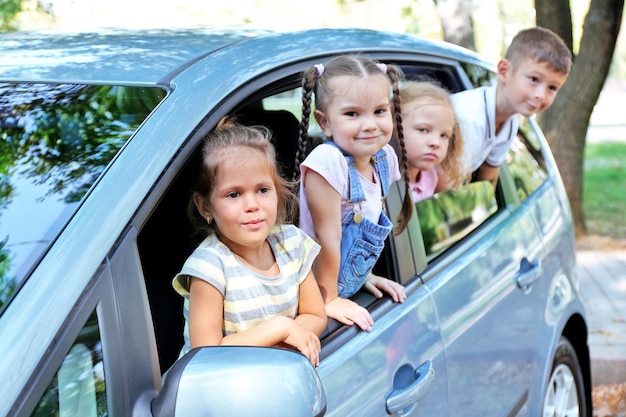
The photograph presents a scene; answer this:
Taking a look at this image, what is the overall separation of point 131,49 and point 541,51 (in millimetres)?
2117

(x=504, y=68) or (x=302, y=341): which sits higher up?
(x=504, y=68)

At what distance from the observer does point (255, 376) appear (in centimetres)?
152

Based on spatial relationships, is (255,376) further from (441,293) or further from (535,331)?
(535,331)

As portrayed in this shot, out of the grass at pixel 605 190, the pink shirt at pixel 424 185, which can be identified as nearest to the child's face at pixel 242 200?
the pink shirt at pixel 424 185

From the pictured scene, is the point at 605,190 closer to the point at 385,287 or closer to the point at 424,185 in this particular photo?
the point at 424,185

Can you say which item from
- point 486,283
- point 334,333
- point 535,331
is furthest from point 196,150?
point 535,331

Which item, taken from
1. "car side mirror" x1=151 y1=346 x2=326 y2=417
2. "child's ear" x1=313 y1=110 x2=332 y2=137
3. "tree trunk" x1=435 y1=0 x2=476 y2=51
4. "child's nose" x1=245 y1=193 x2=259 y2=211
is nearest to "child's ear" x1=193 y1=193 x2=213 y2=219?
"child's nose" x1=245 y1=193 x2=259 y2=211

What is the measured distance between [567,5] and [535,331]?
6.06 m

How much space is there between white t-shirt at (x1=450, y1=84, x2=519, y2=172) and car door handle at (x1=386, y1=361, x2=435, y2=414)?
127 centimetres

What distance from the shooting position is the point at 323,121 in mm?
2658

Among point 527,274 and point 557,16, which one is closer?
point 527,274

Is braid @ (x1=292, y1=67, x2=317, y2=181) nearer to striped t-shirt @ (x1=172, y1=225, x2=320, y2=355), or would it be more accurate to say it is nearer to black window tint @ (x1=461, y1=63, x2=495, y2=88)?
striped t-shirt @ (x1=172, y1=225, x2=320, y2=355)

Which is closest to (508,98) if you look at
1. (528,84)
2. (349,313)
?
(528,84)

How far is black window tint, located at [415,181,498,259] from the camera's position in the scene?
288 cm
